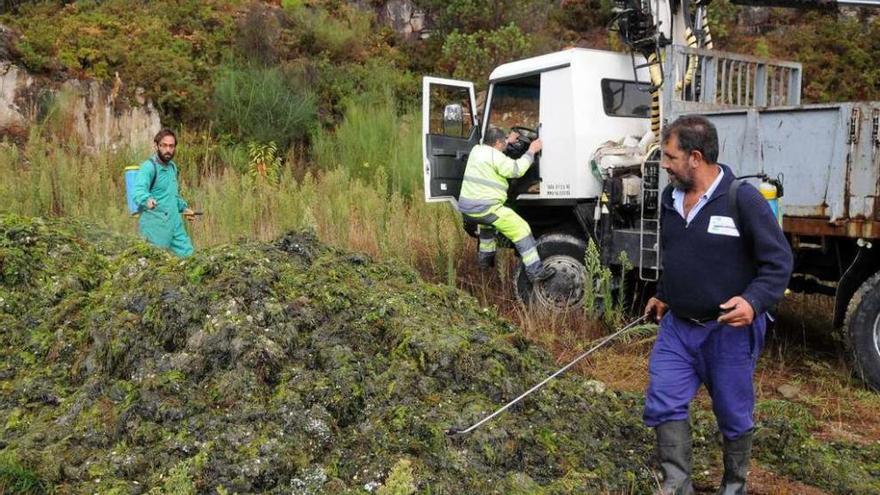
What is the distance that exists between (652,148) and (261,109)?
30.8 feet

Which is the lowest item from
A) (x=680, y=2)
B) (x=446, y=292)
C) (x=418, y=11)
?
(x=446, y=292)

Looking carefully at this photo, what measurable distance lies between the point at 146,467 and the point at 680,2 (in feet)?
20.4

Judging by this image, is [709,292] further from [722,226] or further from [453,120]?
[453,120]

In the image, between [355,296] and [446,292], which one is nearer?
[355,296]

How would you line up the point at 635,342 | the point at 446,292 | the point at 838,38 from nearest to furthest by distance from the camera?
the point at 446,292 → the point at 635,342 → the point at 838,38

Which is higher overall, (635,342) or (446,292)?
(446,292)

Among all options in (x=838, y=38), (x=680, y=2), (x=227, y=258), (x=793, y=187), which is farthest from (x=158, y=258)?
(x=838, y=38)

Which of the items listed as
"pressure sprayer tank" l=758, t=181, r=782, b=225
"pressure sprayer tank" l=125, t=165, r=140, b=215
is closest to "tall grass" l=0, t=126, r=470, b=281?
"pressure sprayer tank" l=125, t=165, r=140, b=215

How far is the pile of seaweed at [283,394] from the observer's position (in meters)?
3.64

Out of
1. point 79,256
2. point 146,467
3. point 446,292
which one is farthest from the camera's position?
point 79,256

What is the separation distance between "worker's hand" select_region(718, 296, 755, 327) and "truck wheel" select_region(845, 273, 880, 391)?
9.00 feet

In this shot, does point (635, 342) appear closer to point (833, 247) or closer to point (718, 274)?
point (833, 247)

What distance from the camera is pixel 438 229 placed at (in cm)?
920

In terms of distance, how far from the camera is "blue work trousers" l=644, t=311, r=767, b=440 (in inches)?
145
